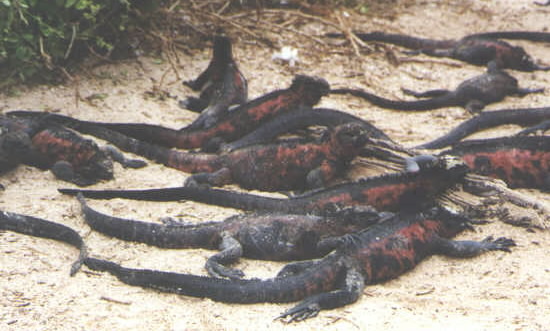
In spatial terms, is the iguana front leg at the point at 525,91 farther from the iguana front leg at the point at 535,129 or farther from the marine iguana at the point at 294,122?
the marine iguana at the point at 294,122

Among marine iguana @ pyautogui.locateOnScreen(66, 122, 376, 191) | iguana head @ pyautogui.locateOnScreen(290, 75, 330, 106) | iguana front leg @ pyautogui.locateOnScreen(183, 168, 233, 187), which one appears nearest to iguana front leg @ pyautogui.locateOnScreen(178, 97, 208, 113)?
iguana head @ pyautogui.locateOnScreen(290, 75, 330, 106)

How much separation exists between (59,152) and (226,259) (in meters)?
2.07

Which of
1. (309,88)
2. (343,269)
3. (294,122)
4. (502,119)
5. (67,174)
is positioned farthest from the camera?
(502,119)

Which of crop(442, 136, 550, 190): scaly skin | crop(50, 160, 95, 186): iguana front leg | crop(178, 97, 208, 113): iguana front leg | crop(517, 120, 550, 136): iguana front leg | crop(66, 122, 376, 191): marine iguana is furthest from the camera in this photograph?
crop(178, 97, 208, 113): iguana front leg

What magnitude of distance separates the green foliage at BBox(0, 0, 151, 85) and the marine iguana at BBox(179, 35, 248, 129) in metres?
0.99

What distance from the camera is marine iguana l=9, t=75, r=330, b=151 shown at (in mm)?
6148

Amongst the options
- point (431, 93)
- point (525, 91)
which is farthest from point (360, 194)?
point (525, 91)

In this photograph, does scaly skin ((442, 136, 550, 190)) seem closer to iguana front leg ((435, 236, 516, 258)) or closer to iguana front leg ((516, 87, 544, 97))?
iguana front leg ((435, 236, 516, 258))

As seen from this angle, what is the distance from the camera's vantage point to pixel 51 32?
6.45m

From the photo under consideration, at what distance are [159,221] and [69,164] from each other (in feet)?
3.75

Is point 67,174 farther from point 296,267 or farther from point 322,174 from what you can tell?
point 296,267

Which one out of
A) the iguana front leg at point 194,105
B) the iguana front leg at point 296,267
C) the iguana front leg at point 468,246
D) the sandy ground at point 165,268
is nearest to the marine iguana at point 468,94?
the sandy ground at point 165,268

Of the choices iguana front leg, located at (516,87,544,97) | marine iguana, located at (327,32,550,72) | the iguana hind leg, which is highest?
marine iguana, located at (327,32,550,72)

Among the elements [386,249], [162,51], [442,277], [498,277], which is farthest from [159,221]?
[162,51]
